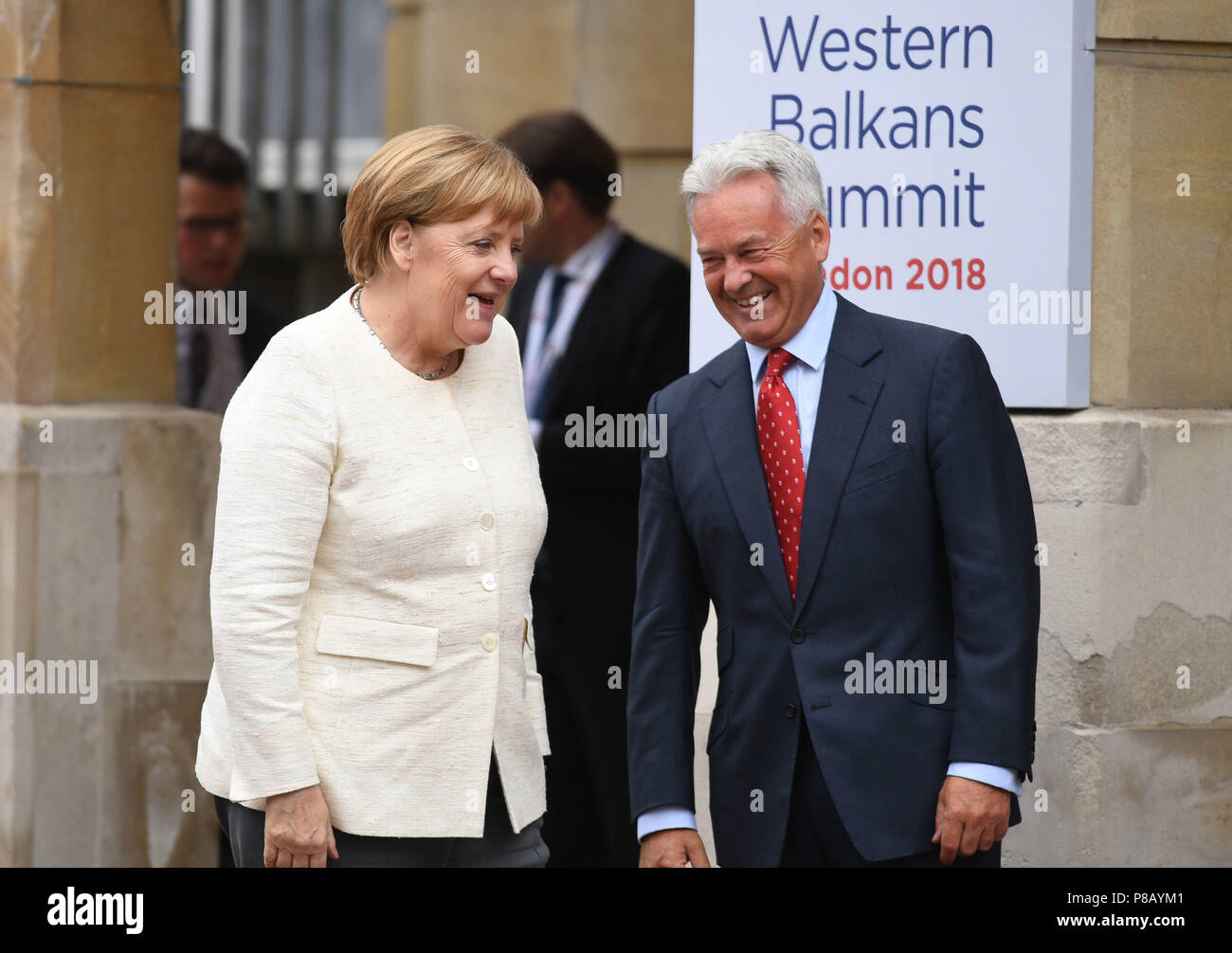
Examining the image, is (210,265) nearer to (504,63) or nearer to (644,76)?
(644,76)

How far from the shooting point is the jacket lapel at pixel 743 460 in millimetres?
3430

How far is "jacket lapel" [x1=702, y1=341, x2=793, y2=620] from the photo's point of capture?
3430 mm

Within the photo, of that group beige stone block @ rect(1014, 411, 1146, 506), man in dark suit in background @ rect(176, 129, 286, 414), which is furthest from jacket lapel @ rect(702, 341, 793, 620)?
man in dark suit in background @ rect(176, 129, 286, 414)

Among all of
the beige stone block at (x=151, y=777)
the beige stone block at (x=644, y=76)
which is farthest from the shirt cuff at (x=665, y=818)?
the beige stone block at (x=644, y=76)

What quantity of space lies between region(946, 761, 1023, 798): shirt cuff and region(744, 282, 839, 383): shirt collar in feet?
2.71

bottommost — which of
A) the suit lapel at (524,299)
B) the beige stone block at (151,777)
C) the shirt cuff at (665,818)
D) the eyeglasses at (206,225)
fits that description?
the beige stone block at (151,777)

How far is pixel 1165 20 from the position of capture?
4762 mm

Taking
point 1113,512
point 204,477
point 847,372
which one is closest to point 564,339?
point 204,477

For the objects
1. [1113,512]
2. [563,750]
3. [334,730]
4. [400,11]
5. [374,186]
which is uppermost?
[400,11]

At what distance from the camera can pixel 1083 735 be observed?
461cm

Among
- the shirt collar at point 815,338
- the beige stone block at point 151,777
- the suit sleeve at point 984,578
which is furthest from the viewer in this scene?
the beige stone block at point 151,777

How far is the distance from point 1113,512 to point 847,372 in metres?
1.49

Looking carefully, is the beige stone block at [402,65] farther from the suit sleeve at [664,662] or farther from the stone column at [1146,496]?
the suit sleeve at [664,662]
